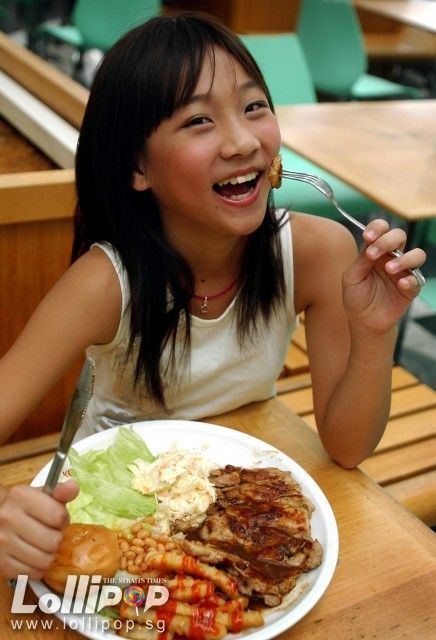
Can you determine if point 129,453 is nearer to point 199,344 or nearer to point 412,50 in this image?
point 199,344

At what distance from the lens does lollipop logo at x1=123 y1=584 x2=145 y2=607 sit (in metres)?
0.95

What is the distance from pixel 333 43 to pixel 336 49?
0.05 meters

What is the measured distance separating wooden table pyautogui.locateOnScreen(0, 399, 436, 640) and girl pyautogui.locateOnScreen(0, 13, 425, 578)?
0.20 ft

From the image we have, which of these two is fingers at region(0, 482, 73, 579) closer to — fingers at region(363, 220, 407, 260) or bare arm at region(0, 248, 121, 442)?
bare arm at region(0, 248, 121, 442)

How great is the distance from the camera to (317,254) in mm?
1510

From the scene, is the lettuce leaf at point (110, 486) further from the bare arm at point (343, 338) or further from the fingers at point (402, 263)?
the fingers at point (402, 263)

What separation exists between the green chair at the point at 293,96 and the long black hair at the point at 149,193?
167 centimetres

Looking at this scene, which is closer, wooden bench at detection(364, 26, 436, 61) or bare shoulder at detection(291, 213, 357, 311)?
bare shoulder at detection(291, 213, 357, 311)

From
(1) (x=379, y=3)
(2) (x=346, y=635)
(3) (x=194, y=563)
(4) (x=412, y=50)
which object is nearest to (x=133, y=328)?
(3) (x=194, y=563)

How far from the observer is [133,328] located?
1.40m

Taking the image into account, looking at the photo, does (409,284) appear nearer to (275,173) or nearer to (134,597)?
(275,173)

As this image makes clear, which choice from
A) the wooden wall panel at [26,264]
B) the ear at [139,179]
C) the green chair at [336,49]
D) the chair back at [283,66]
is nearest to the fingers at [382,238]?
the ear at [139,179]

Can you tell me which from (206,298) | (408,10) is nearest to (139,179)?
(206,298)

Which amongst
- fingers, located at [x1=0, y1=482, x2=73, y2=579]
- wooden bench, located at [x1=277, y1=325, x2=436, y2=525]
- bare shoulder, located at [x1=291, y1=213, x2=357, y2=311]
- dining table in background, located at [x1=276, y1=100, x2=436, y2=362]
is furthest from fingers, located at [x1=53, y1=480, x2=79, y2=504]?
dining table in background, located at [x1=276, y1=100, x2=436, y2=362]
